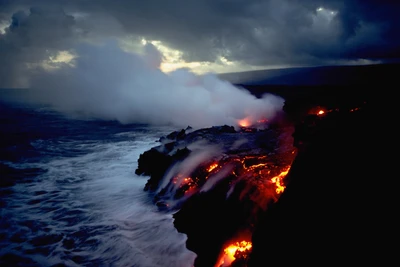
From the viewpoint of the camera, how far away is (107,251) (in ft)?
24.7

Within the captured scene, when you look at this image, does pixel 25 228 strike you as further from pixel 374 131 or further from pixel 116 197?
pixel 374 131

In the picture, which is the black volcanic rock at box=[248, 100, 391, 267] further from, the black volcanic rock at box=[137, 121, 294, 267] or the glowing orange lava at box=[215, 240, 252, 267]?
the black volcanic rock at box=[137, 121, 294, 267]

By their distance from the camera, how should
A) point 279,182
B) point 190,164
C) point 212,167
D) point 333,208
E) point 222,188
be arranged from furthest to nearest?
point 190,164, point 212,167, point 222,188, point 279,182, point 333,208

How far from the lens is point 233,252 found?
229 inches

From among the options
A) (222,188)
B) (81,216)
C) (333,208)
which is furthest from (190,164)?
(333,208)

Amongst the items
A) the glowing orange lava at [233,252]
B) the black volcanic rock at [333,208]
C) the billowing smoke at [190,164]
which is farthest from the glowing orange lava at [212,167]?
the black volcanic rock at [333,208]

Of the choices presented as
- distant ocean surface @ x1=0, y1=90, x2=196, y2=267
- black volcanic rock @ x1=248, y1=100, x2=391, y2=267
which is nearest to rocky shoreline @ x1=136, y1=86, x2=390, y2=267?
black volcanic rock @ x1=248, y1=100, x2=391, y2=267

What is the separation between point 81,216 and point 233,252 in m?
6.66

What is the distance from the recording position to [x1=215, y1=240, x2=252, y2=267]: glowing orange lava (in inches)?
220

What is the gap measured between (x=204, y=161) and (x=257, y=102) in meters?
31.9

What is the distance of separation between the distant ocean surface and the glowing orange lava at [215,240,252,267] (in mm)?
1323

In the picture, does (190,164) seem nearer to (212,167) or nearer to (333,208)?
(212,167)

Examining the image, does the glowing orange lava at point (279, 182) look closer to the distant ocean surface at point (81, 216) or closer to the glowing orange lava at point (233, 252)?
the glowing orange lava at point (233, 252)

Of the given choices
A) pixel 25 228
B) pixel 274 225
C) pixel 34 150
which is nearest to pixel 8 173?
pixel 34 150
